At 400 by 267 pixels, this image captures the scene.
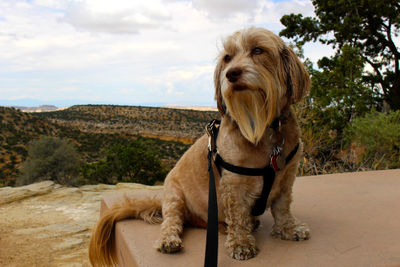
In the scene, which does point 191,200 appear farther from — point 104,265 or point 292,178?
point 104,265

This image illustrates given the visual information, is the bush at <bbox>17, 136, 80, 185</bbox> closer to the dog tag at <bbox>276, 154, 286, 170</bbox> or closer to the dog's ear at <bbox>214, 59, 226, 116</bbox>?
the dog's ear at <bbox>214, 59, 226, 116</bbox>

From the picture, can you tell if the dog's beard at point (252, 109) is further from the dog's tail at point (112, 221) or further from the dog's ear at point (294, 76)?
the dog's tail at point (112, 221)

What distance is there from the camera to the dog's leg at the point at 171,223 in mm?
2512

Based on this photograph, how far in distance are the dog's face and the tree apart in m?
12.8

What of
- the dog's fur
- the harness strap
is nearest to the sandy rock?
the dog's fur

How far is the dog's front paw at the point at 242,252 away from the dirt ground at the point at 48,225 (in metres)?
3.40

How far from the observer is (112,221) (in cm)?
312

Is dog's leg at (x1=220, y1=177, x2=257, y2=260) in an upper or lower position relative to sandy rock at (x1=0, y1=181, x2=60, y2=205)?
upper

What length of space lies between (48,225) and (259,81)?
20.3ft

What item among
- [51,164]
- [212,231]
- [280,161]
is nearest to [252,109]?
[280,161]

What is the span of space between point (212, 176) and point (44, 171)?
51.7ft

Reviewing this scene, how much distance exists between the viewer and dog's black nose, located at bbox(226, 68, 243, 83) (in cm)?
213

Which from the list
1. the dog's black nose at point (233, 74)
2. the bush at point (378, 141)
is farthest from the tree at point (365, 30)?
the dog's black nose at point (233, 74)

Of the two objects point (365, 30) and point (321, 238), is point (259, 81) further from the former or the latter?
point (365, 30)
